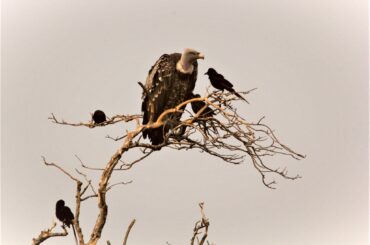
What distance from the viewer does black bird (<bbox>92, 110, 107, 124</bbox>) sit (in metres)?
7.23

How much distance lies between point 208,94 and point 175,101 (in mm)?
1233

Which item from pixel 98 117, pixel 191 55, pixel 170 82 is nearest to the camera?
pixel 98 117

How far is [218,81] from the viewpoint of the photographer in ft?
23.5

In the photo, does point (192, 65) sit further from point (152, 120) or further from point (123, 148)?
point (123, 148)

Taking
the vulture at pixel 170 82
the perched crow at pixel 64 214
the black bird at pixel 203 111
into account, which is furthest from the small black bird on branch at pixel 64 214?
the black bird at pixel 203 111

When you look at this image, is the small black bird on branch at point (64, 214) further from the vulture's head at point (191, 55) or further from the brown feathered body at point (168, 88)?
the vulture's head at point (191, 55)

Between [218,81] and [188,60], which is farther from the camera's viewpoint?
[188,60]

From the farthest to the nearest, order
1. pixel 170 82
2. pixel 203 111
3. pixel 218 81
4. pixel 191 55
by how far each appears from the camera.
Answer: pixel 170 82, pixel 191 55, pixel 218 81, pixel 203 111

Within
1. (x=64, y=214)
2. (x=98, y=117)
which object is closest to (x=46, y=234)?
(x=64, y=214)

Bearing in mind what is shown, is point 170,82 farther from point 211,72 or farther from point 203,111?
point 203,111

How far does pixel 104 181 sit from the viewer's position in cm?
683

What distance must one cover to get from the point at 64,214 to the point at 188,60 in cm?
273

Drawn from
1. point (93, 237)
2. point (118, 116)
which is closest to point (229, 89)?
point (118, 116)

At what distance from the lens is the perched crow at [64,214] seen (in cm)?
749
